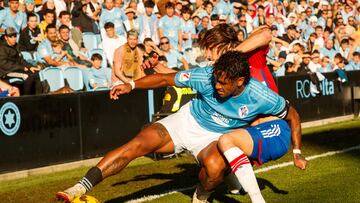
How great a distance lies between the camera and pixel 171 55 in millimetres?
17672

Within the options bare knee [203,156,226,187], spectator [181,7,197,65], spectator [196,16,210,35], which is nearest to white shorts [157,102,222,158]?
bare knee [203,156,226,187]

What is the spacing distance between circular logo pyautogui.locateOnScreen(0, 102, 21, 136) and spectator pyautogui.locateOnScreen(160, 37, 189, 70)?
6342 millimetres

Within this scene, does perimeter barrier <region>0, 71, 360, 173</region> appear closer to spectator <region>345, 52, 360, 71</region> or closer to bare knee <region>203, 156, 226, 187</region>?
bare knee <region>203, 156, 226, 187</region>

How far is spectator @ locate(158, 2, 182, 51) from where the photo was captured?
60.5ft

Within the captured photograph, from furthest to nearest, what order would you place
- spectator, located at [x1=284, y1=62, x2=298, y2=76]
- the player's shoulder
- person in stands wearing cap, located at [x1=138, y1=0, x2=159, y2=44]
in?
spectator, located at [x1=284, y1=62, x2=298, y2=76], person in stands wearing cap, located at [x1=138, y1=0, x2=159, y2=44], the player's shoulder

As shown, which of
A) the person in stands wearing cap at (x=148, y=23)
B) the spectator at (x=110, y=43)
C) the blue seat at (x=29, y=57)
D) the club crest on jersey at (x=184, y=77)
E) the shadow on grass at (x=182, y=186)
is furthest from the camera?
the person in stands wearing cap at (x=148, y=23)

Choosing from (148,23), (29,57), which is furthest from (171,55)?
(29,57)

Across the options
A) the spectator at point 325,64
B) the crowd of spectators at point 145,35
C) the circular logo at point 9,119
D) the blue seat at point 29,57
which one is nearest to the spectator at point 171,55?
the crowd of spectators at point 145,35

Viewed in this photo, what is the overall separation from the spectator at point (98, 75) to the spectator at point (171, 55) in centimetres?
210

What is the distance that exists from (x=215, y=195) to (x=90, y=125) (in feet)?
13.8

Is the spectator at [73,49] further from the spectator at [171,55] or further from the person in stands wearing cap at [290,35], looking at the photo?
the person in stands wearing cap at [290,35]

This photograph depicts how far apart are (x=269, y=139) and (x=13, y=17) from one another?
29.3 feet

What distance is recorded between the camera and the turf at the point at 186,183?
887cm

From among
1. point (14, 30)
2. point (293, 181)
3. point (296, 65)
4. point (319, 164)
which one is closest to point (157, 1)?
point (296, 65)
